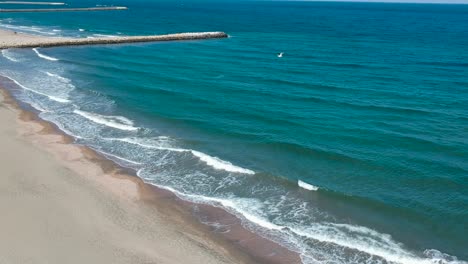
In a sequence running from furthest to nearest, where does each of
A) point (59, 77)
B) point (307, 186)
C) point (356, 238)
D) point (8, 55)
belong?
1. point (8, 55)
2. point (59, 77)
3. point (307, 186)
4. point (356, 238)

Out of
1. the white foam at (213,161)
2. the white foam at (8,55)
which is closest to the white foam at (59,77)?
the white foam at (8,55)

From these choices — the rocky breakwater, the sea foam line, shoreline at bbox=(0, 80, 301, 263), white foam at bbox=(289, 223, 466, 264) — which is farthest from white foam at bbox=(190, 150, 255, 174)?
the rocky breakwater

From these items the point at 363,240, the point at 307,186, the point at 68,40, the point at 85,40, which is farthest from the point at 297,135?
the point at 68,40

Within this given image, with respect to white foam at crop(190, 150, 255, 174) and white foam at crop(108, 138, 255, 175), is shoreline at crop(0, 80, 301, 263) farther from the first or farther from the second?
white foam at crop(190, 150, 255, 174)

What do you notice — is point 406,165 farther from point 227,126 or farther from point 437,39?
point 437,39

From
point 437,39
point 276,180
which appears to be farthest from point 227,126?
point 437,39

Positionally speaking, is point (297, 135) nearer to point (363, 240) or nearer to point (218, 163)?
point (218, 163)
